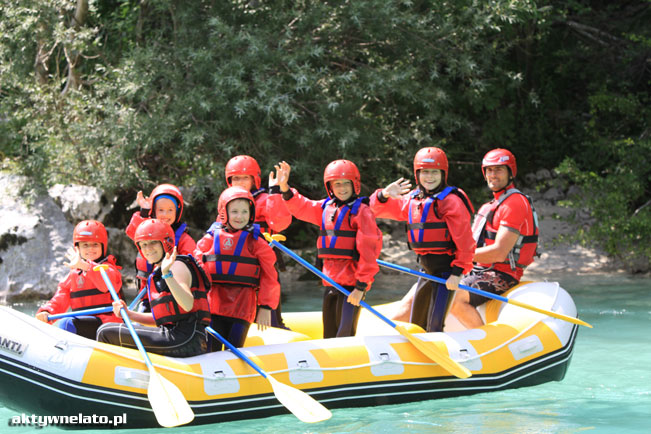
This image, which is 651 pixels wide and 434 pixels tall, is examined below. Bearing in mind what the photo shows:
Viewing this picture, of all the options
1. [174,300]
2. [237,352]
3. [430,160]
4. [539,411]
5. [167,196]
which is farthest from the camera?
[430,160]

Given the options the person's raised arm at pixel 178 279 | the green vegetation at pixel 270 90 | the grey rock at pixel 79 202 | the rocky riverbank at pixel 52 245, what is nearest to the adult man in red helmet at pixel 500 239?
the person's raised arm at pixel 178 279

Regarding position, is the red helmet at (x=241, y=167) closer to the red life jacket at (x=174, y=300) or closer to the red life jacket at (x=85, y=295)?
the red life jacket at (x=85, y=295)

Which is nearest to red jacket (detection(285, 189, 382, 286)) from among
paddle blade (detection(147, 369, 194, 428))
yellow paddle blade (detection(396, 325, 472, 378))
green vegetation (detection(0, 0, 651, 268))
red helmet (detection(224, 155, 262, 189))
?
yellow paddle blade (detection(396, 325, 472, 378))

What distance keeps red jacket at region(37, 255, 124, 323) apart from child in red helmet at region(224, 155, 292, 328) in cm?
110

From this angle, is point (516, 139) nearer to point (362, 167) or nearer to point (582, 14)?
point (582, 14)

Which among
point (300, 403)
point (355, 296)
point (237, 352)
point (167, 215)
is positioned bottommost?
point (300, 403)

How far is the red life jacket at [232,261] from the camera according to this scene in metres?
4.52

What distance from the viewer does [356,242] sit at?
16.0 feet

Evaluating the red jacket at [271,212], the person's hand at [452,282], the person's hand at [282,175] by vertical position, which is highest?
→ the person's hand at [282,175]

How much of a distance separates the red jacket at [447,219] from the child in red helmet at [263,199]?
0.66 metres

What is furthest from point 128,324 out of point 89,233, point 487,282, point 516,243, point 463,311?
point 516,243

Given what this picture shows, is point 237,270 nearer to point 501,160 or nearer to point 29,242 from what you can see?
point 501,160

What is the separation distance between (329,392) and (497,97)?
747 centimetres

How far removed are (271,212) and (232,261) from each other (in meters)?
1.00
